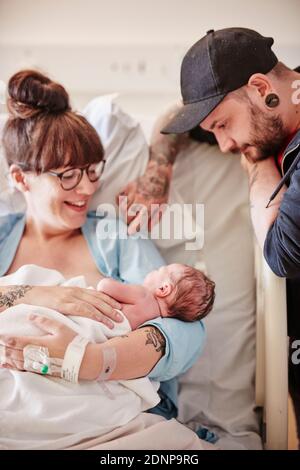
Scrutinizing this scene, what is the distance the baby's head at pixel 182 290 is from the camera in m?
1.13

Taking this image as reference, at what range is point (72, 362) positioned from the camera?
105cm

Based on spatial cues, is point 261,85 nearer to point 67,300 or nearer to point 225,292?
point 225,292

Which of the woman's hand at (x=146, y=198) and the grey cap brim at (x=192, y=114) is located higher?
the grey cap brim at (x=192, y=114)

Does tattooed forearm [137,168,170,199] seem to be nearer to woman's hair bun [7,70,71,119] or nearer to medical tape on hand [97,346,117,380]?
woman's hair bun [7,70,71,119]

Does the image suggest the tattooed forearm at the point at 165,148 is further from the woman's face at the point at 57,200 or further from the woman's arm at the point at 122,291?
the woman's arm at the point at 122,291

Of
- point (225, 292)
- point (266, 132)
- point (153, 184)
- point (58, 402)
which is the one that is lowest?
A: point (58, 402)

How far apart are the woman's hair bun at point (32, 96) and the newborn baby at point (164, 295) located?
39cm

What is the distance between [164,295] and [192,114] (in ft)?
1.21

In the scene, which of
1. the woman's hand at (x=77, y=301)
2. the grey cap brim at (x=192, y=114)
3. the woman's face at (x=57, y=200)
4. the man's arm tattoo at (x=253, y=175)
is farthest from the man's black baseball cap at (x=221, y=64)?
the woman's hand at (x=77, y=301)

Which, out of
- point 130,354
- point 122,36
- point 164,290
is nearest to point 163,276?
point 164,290

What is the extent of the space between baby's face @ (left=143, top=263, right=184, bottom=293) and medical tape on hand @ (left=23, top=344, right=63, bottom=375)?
0.24 m

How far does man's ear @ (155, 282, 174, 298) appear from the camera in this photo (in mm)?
1138

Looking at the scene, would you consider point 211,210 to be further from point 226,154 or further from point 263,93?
point 263,93

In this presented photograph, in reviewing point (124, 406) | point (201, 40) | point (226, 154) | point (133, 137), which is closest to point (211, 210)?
point (226, 154)
